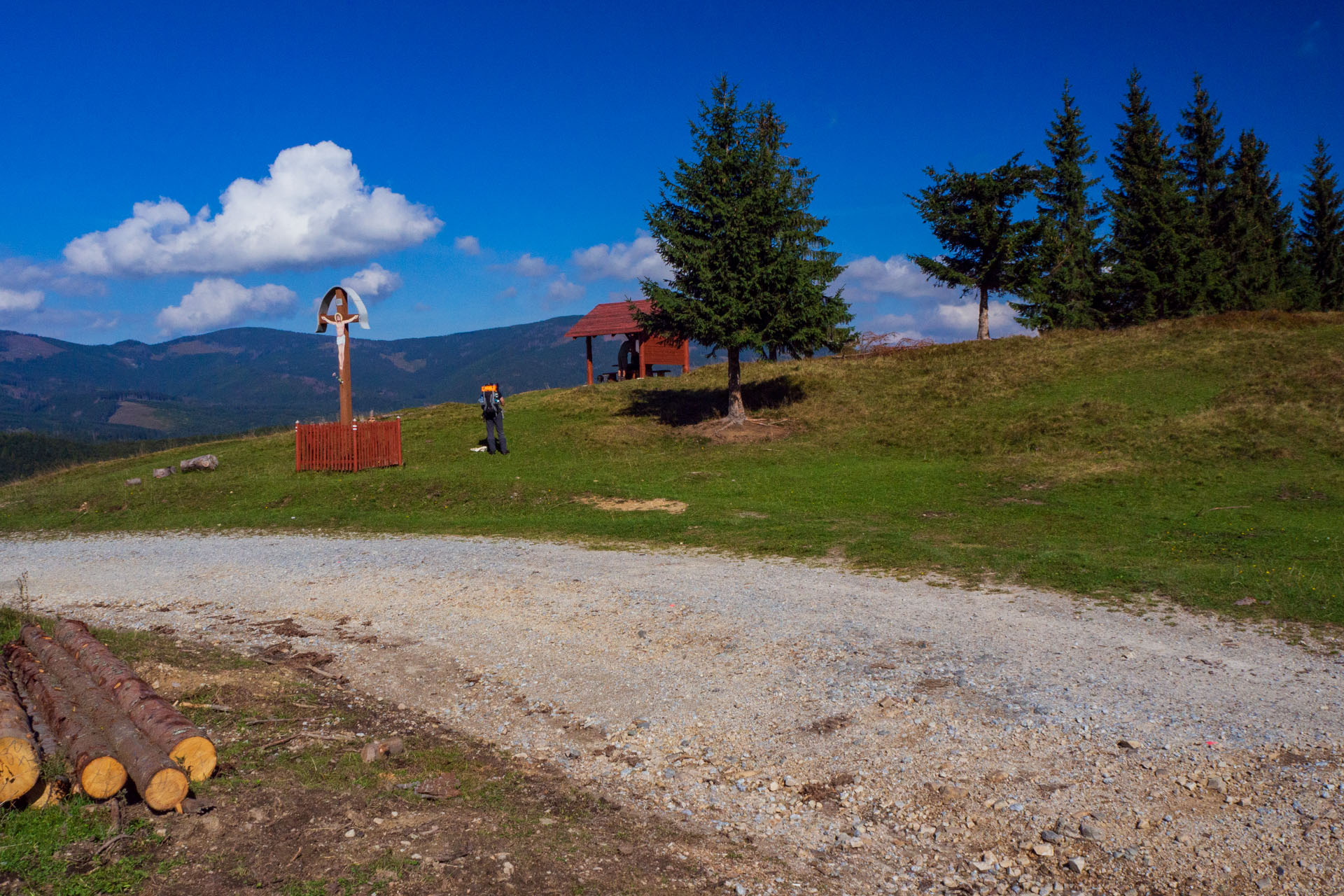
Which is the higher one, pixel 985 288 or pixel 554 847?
pixel 985 288

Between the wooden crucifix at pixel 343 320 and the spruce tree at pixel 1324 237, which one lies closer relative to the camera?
the wooden crucifix at pixel 343 320

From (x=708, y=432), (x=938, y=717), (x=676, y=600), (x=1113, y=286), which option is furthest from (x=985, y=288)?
(x=938, y=717)

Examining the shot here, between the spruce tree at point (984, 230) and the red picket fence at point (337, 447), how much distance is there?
2726 centimetres

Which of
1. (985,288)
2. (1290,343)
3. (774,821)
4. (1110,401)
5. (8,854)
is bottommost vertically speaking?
(774,821)

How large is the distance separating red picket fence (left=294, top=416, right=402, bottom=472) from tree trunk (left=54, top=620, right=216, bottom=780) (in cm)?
1949

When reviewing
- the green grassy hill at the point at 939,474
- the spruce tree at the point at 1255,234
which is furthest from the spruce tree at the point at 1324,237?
A: the green grassy hill at the point at 939,474

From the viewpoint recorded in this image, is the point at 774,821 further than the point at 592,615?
No

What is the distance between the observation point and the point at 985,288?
39.5 meters

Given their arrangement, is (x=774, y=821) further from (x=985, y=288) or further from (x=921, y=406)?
(x=985, y=288)

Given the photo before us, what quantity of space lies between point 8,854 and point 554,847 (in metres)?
3.05

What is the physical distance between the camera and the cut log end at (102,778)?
5047 millimetres

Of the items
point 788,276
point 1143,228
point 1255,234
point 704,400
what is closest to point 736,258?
point 788,276

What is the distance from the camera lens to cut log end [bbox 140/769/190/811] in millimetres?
5043

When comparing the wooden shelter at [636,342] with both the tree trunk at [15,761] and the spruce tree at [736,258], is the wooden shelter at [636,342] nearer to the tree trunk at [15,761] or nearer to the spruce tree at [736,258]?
the spruce tree at [736,258]
